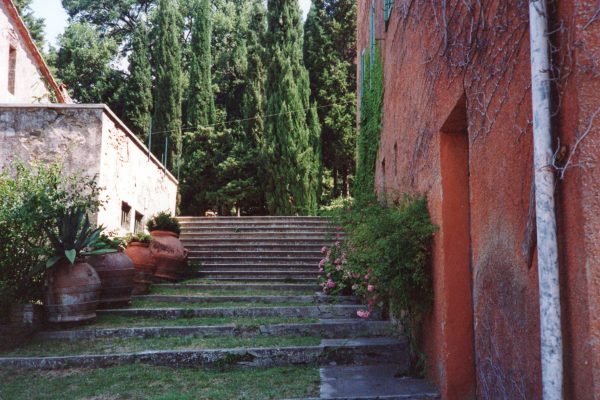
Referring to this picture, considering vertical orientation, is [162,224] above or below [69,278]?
above

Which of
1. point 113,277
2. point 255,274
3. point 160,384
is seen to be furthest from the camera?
point 255,274

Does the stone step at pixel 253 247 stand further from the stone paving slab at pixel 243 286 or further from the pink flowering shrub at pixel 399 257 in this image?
the pink flowering shrub at pixel 399 257

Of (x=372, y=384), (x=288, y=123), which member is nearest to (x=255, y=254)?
(x=372, y=384)

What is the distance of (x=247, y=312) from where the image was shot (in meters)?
6.93

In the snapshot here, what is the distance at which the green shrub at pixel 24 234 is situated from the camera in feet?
19.9

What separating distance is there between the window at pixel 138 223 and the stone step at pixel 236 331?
4.60m

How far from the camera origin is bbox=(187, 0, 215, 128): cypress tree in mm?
23000

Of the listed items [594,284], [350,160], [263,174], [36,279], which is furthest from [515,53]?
[350,160]

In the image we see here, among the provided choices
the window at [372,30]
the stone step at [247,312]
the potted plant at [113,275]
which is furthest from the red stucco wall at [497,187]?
the potted plant at [113,275]

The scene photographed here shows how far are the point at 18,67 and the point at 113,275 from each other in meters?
Result: 8.29

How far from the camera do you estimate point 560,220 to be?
2.02 m

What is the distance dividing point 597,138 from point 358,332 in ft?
14.9

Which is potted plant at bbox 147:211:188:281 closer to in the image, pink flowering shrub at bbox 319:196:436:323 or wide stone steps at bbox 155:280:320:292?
wide stone steps at bbox 155:280:320:292

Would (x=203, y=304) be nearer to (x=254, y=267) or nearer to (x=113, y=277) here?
(x=113, y=277)
